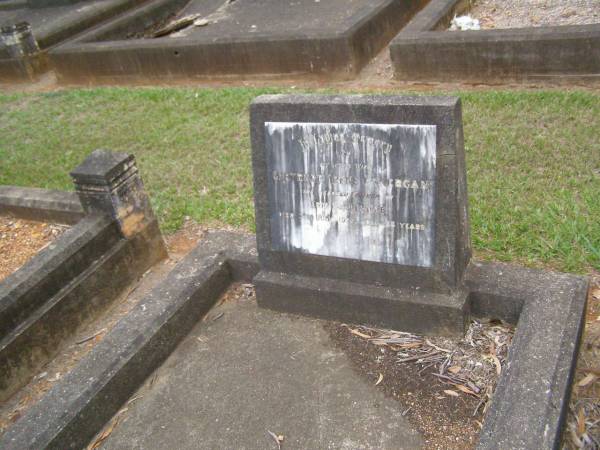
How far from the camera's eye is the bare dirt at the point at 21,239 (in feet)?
17.1

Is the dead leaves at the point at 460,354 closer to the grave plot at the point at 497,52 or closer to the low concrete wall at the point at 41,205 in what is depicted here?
the low concrete wall at the point at 41,205

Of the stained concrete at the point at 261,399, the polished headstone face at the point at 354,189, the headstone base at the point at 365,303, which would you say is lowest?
the stained concrete at the point at 261,399

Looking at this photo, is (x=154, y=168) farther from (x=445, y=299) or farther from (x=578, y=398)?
(x=578, y=398)

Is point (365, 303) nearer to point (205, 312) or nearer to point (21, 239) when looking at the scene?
point (205, 312)

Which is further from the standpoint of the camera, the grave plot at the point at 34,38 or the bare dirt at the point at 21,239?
the grave plot at the point at 34,38

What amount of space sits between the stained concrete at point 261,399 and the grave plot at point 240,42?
5.28 meters

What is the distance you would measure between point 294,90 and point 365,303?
5.11 m

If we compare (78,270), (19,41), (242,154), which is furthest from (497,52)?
(19,41)

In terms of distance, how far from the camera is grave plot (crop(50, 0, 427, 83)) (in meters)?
8.16

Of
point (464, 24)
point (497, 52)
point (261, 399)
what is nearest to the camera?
point (261, 399)

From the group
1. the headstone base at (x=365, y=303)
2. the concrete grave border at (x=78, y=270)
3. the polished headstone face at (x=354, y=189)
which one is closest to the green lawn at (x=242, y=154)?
the concrete grave border at (x=78, y=270)

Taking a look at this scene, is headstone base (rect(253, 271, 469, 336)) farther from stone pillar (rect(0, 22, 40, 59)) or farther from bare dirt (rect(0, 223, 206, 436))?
stone pillar (rect(0, 22, 40, 59))

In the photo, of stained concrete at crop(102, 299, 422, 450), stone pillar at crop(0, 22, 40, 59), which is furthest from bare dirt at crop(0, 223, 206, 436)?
stone pillar at crop(0, 22, 40, 59)

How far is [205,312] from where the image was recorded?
4.01 metres
